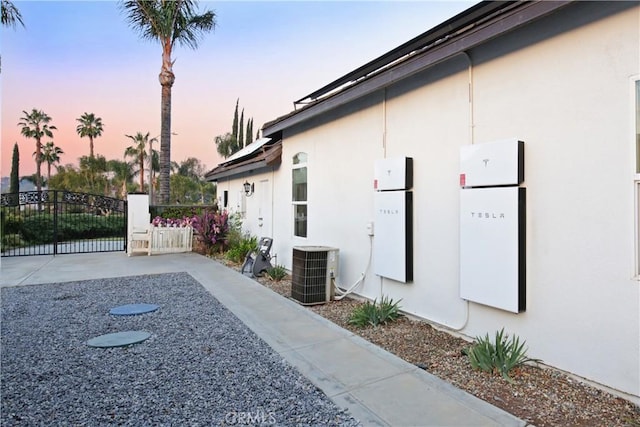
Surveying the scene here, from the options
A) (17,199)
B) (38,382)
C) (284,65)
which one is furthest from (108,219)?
(38,382)

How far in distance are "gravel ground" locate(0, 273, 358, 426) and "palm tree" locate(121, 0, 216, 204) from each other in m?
12.0

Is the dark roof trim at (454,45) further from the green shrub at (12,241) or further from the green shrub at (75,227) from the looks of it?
the green shrub at (75,227)

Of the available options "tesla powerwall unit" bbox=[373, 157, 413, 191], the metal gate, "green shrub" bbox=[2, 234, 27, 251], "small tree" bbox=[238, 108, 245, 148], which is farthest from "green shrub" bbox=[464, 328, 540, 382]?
"small tree" bbox=[238, 108, 245, 148]

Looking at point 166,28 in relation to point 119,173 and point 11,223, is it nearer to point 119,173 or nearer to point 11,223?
point 11,223

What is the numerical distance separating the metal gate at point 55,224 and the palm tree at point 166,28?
3.46 meters

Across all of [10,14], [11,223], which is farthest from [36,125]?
[10,14]

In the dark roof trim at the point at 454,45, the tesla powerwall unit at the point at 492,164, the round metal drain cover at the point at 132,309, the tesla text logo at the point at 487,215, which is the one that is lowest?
the round metal drain cover at the point at 132,309

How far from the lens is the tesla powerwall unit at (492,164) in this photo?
3541 mm

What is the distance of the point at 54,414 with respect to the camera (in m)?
2.77

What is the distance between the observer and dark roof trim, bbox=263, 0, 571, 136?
10.6ft

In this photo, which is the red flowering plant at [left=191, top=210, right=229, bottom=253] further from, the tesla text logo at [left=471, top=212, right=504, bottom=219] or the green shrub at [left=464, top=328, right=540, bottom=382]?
the green shrub at [left=464, top=328, right=540, bottom=382]

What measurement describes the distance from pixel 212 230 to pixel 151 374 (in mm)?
8404

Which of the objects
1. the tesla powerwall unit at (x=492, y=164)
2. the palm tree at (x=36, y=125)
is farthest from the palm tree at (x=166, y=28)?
the palm tree at (x=36, y=125)

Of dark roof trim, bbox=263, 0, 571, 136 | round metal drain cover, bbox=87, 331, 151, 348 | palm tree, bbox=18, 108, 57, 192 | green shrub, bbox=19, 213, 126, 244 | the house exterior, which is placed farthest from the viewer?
palm tree, bbox=18, 108, 57, 192
